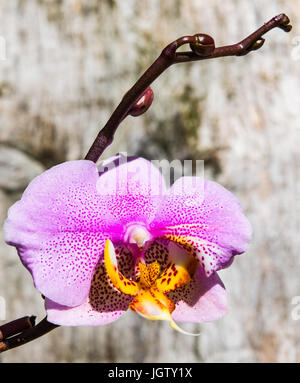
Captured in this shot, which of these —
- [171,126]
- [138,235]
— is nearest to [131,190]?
[138,235]

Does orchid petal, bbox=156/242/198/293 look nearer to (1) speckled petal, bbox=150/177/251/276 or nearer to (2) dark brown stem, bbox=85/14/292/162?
(1) speckled petal, bbox=150/177/251/276

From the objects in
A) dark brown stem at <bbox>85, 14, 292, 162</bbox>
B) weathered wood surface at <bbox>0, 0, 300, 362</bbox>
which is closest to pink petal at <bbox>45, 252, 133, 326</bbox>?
dark brown stem at <bbox>85, 14, 292, 162</bbox>

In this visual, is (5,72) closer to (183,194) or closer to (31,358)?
(31,358)

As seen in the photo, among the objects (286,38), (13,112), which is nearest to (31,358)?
(13,112)

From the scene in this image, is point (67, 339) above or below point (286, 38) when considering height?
below

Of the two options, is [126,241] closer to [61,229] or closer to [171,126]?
[61,229]

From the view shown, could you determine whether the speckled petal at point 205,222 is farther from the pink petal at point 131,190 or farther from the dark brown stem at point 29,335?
the dark brown stem at point 29,335
